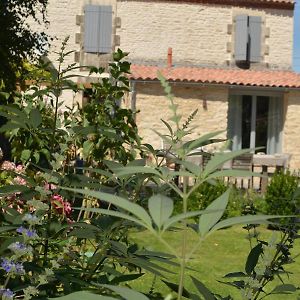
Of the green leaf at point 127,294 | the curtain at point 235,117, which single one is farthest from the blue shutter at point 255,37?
the green leaf at point 127,294

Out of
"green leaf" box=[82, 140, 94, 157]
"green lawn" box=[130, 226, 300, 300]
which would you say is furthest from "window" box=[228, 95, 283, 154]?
"green leaf" box=[82, 140, 94, 157]

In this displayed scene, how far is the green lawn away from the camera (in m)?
7.19

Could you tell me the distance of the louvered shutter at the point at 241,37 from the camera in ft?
75.4

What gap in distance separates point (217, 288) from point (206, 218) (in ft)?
20.2

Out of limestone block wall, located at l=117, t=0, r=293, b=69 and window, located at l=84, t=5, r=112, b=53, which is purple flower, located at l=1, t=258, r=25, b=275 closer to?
limestone block wall, located at l=117, t=0, r=293, b=69

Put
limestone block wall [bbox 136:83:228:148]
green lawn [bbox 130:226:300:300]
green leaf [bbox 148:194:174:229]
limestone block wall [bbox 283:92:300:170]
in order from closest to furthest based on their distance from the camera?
green leaf [bbox 148:194:174:229]
green lawn [bbox 130:226:300:300]
limestone block wall [bbox 136:83:228:148]
limestone block wall [bbox 283:92:300:170]

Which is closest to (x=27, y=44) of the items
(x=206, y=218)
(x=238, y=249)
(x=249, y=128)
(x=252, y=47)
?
(x=238, y=249)

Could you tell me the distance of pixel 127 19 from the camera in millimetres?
22969

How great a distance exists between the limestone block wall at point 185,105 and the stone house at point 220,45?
31 centimetres

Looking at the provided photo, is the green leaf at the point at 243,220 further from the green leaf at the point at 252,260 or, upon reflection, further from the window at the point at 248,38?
the window at the point at 248,38

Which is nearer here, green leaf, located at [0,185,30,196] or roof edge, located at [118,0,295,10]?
green leaf, located at [0,185,30,196]

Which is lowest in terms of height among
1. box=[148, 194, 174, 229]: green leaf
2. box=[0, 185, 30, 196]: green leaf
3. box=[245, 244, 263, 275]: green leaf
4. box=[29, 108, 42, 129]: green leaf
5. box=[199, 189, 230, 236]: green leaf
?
box=[245, 244, 263, 275]: green leaf

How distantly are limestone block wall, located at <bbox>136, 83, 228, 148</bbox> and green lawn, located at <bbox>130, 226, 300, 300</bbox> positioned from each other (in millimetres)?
8802

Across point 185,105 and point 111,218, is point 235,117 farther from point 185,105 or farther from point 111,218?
point 111,218
